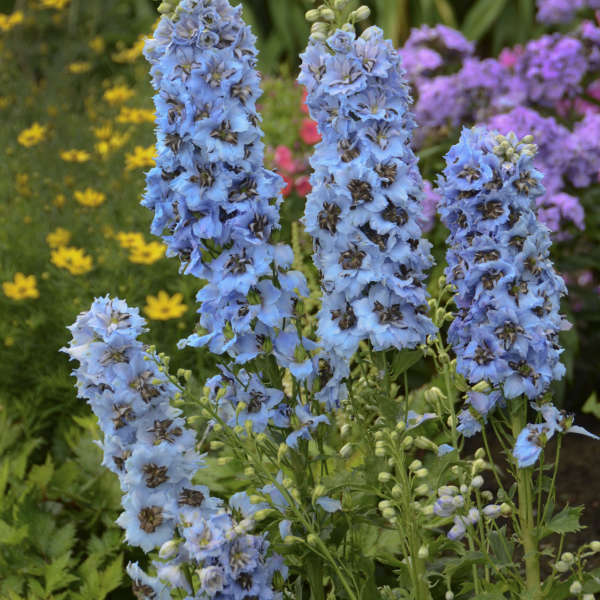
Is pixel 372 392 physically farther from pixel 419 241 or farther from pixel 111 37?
pixel 111 37

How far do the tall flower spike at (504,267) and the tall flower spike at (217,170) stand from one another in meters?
0.34

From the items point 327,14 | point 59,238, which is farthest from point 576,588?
point 59,238

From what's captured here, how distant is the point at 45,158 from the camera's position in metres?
4.58

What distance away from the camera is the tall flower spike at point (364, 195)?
5.14 feet

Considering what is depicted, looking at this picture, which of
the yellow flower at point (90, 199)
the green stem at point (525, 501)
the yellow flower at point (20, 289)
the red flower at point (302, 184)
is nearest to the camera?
the green stem at point (525, 501)

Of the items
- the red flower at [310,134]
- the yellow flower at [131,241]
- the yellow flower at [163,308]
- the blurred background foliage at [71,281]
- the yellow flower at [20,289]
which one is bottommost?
the blurred background foliage at [71,281]

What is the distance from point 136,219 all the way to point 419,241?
2386 mm

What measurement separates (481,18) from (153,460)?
5868 millimetres

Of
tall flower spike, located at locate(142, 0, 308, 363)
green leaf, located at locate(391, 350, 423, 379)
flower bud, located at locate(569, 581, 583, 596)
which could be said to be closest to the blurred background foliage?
tall flower spike, located at locate(142, 0, 308, 363)

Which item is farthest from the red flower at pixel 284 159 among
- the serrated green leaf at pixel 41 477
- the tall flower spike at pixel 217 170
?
the tall flower spike at pixel 217 170

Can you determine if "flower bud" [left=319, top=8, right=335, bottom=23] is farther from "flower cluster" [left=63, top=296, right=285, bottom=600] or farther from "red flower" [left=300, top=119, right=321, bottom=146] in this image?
"red flower" [left=300, top=119, right=321, bottom=146]

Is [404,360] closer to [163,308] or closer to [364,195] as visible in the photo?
[364,195]

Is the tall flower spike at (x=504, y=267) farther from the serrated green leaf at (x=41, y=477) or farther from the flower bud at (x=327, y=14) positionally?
the serrated green leaf at (x=41, y=477)

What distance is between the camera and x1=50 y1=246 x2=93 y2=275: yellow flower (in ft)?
10.7
